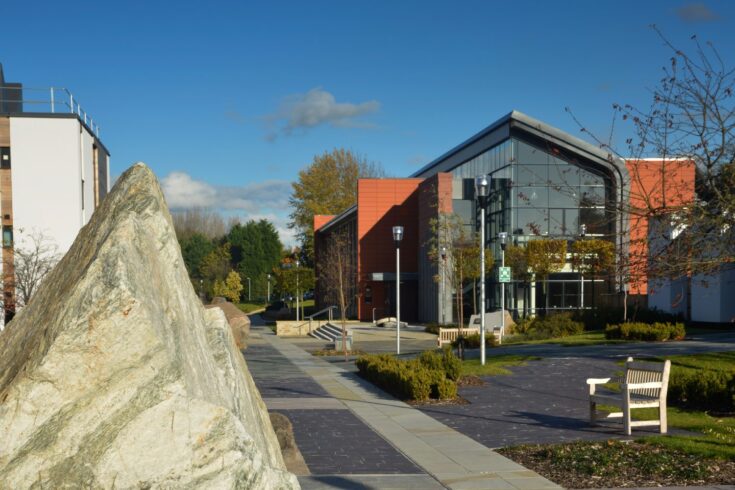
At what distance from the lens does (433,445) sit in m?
11.3

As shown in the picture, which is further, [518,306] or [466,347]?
[518,306]

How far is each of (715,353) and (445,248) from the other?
2060cm

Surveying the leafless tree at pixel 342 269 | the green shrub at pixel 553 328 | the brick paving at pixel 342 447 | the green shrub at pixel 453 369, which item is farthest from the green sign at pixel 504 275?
the leafless tree at pixel 342 269

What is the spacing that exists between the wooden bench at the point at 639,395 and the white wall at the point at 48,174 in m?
30.4

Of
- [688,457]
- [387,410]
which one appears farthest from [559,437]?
[387,410]

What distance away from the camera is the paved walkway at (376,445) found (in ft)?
29.5

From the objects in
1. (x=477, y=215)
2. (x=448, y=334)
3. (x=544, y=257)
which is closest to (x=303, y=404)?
(x=448, y=334)

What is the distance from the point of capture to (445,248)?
40031mm

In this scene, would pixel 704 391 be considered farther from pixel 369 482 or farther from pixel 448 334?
pixel 448 334

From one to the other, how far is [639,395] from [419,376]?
4.46 metres

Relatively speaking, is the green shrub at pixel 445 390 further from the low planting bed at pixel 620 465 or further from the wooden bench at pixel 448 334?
the wooden bench at pixel 448 334

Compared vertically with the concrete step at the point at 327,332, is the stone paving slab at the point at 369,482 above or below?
above

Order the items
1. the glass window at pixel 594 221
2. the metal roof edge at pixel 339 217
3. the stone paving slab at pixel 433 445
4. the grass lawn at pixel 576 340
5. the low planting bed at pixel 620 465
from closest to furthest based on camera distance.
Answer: the low planting bed at pixel 620 465 < the stone paving slab at pixel 433 445 < the glass window at pixel 594 221 < the grass lawn at pixel 576 340 < the metal roof edge at pixel 339 217

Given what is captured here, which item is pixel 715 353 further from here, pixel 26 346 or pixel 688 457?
pixel 26 346
